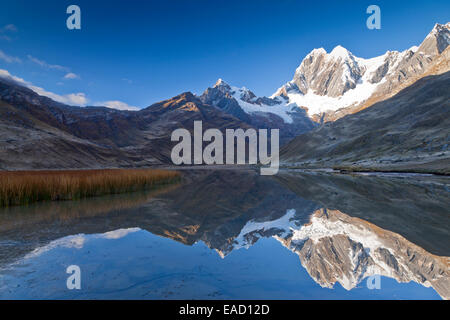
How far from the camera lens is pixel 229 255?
8.46 metres

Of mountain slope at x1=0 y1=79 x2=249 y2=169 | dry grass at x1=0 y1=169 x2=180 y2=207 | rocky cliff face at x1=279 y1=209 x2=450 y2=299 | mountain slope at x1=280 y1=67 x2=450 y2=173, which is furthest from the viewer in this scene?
mountain slope at x1=0 y1=79 x2=249 y2=169

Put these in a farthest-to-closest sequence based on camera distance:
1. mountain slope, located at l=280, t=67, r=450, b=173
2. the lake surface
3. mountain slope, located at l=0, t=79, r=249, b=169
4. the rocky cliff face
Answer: mountain slope, located at l=0, t=79, r=249, b=169, mountain slope, located at l=280, t=67, r=450, b=173, the rocky cliff face, the lake surface

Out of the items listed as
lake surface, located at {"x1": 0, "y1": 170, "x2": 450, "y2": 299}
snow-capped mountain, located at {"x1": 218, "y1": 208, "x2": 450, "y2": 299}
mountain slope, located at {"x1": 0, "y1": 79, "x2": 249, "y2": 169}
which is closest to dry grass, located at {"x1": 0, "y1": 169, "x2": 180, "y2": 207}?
lake surface, located at {"x1": 0, "y1": 170, "x2": 450, "y2": 299}

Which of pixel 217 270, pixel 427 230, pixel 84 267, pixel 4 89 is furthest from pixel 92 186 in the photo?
pixel 4 89

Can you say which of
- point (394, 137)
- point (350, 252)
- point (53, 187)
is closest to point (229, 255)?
point (350, 252)

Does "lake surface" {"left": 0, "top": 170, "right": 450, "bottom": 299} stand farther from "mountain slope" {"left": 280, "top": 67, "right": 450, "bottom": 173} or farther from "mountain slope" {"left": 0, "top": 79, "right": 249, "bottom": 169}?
"mountain slope" {"left": 0, "top": 79, "right": 249, "bottom": 169}

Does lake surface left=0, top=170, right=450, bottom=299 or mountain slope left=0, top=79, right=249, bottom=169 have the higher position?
mountain slope left=0, top=79, right=249, bottom=169

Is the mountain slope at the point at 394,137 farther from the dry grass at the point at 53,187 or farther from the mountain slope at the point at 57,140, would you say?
the mountain slope at the point at 57,140

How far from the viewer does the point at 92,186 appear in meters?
23.4

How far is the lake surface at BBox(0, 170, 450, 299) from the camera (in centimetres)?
587

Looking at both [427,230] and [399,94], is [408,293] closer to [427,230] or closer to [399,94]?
[427,230]

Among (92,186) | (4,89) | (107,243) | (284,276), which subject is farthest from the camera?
(4,89)

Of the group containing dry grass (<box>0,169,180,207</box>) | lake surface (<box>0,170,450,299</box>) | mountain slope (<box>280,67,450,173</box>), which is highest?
mountain slope (<box>280,67,450,173</box>)
